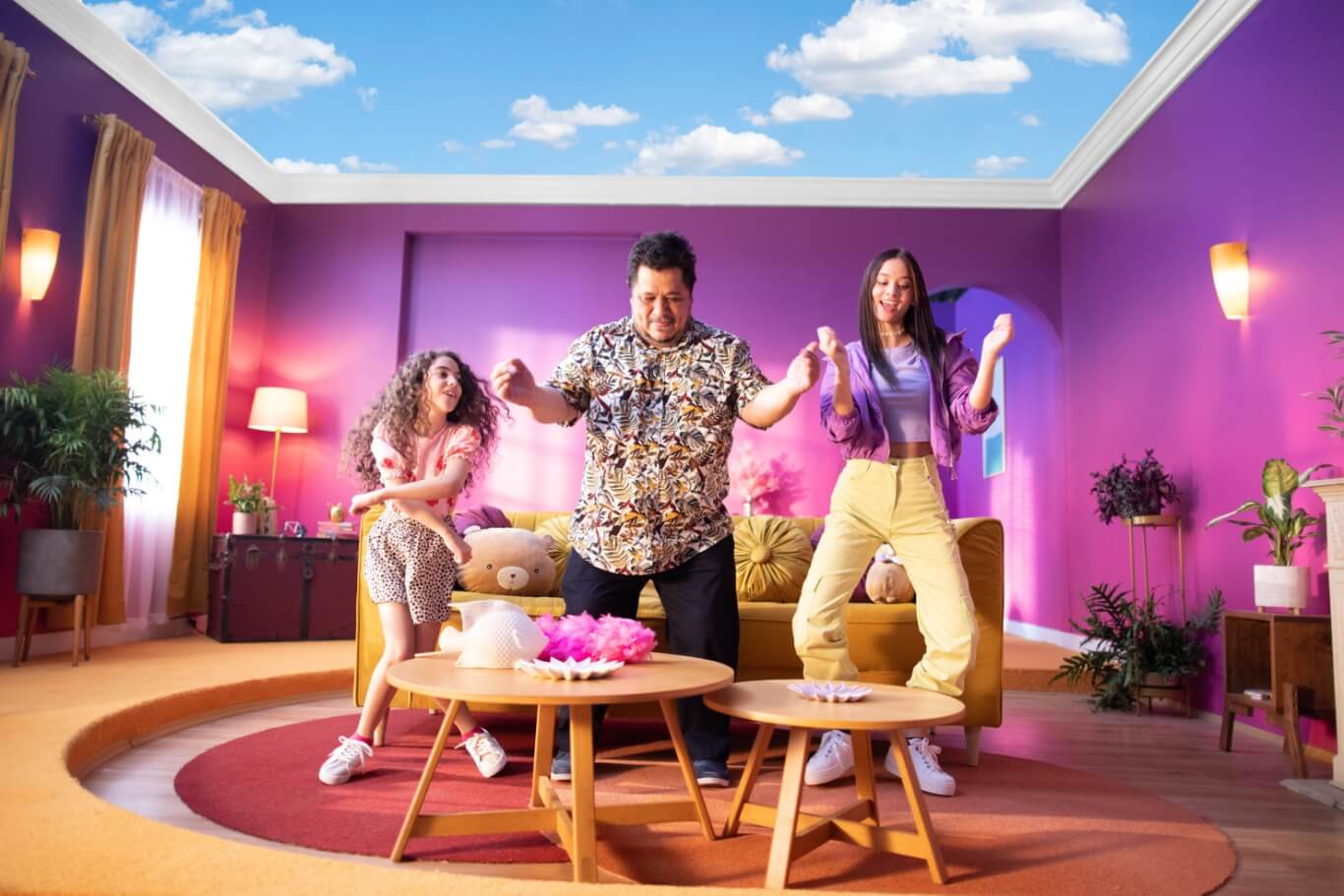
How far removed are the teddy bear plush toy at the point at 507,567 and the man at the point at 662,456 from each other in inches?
38.5

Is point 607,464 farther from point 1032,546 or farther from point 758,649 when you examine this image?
point 1032,546

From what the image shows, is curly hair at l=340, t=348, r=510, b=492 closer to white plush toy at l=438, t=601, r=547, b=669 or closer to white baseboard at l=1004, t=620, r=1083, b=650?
white plush toy at l=438, t=601, r=547, b=669

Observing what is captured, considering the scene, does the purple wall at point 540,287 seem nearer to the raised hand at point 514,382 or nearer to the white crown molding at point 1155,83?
the white crown molding at point 1155,83

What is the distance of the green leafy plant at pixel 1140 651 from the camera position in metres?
3.96

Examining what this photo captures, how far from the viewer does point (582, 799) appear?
1664 mm

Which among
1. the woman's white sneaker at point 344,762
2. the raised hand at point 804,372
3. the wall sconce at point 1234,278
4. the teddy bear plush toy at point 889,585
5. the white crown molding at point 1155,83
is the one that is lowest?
the woman's white sneaker at point 344,762

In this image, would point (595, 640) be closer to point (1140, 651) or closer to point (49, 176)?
point (1140, 651)

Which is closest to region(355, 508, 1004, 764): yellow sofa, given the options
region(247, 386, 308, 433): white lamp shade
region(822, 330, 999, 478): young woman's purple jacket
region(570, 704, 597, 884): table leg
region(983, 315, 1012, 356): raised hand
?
region(822, 330, 999, 478): young woman's purple jacket

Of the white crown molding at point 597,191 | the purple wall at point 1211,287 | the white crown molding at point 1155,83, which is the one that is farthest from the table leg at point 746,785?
the white crown molding at point 597,191

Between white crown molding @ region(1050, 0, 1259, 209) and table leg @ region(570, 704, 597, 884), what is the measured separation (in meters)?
4.09

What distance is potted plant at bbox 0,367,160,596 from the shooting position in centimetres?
391

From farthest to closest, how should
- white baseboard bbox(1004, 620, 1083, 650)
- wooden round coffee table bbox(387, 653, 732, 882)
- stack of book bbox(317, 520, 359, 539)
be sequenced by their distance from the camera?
white baseboard bbox(1004, 620, 1083, 650), stack of book bbox(317, 520, 359, 539), wooden round coffee table bbox(387, 653, 732, 882)

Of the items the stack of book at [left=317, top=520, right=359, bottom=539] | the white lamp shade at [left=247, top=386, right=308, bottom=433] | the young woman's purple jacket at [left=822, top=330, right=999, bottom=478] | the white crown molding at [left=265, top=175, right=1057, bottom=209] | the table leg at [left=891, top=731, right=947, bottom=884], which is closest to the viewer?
the table leg at [left=891, top=731, right=947, bottom=884]

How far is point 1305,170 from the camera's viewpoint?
3529 mm
